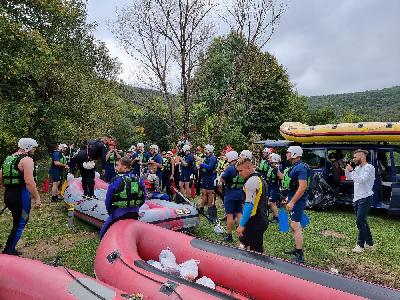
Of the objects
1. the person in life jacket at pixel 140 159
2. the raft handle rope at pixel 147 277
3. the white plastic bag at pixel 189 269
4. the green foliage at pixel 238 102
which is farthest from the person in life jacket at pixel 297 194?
the green foliage at pixel 238 102

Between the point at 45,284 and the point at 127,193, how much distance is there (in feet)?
5.36

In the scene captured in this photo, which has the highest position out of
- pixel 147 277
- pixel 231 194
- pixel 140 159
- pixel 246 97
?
pixel 246 97

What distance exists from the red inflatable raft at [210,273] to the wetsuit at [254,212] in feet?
1.18

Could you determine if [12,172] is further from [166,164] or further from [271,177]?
[166,164]

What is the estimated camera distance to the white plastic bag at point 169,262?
3.87m

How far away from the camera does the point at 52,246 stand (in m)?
6.00

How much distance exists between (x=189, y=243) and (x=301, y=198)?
5.89ft

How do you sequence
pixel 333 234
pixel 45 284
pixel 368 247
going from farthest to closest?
1. pixel 333 234
2. pixel 368 247
3. pixel 45 284

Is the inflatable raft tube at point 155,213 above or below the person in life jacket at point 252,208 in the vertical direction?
below

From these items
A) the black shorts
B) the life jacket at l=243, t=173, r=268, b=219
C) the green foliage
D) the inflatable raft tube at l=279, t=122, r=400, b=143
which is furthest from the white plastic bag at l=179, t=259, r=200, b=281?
the green foliage

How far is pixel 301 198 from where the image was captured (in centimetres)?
511

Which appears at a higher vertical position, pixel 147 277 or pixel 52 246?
pixel 147 277

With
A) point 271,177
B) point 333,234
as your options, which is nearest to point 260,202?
point 333,234

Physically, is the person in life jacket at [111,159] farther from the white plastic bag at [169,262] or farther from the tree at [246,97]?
the tree at [246,97]
